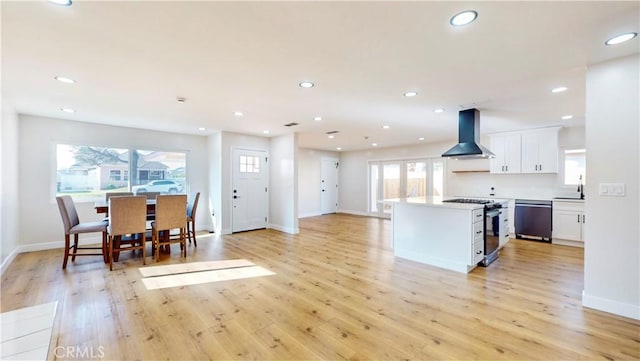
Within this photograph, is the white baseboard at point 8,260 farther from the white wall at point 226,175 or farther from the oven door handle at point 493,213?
the oven door handle at point 493,213

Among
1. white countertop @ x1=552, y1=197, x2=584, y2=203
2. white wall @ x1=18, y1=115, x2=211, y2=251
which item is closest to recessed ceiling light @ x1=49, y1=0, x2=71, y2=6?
white wall @ x1=18, y1=115, x2=211, y2=251

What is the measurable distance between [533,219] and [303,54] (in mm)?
5889

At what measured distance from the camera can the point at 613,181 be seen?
8.25 feet

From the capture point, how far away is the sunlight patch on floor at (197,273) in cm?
338

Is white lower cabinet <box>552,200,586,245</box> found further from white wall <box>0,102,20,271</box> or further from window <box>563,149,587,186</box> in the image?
white wall <box>0,102,20,271</box>

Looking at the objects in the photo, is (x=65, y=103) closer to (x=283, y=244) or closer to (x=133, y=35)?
(x=133, y=35)

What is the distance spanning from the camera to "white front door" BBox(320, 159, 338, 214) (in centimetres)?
989

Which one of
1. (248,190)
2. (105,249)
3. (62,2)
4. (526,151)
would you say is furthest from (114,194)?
(526,151)

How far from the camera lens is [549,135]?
568 centimetres

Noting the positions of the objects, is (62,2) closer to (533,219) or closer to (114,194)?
(114,194)

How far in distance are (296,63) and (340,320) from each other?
2392mm

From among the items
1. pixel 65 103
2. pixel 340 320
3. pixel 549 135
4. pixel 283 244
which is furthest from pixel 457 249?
pixel 65 103

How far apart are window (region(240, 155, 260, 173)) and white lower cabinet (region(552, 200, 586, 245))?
255 inches

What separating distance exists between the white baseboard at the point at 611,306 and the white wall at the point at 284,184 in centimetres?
490
